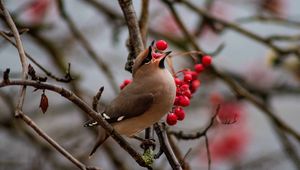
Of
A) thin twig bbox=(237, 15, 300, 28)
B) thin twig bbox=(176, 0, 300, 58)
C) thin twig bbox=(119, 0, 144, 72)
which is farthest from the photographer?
thin twig bbox=(237, 15, 300, 28)

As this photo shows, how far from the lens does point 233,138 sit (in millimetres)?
4016

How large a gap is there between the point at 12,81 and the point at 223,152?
3004 mm

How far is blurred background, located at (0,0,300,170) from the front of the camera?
113 inches

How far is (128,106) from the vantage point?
6.02 feet

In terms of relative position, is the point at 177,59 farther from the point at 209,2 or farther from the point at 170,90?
the point at 170,90

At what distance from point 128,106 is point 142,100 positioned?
0.16 feet

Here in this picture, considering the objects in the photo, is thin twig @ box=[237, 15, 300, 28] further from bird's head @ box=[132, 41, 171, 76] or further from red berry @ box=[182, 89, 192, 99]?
red berry @ box=[182, 89, 192, 99]

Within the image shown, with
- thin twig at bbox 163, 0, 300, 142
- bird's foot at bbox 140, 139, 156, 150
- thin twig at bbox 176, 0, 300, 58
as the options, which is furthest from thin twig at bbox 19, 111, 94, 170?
thin twig at bbox 176, 0, 300, 58

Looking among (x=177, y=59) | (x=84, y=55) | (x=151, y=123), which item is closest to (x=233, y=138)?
(x=177, y=59)

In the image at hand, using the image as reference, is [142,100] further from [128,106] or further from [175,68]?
[175,68]

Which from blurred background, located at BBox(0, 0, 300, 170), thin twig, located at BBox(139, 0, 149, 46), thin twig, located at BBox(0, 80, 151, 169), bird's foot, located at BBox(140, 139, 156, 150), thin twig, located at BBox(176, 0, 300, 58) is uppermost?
thin twig, located at BBox(0, 80, 151, 169)

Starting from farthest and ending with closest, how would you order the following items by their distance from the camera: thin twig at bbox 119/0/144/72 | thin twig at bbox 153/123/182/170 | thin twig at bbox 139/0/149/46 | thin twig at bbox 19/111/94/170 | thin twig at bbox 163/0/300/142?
thin twig at bbox 163/0/300/142 < thin twig at bbox 139/0/149/46 < thin twig at bbox 119/0/144/72 < thin twig at bbox 153/123/182/170 < thin twig at bbox 19/111/94/170

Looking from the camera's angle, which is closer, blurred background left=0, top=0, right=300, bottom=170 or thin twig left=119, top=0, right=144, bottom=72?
thin twig left=119, top=0, right=144, bottom=72

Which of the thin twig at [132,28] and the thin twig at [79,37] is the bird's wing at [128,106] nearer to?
the thin twig at [132,28]
